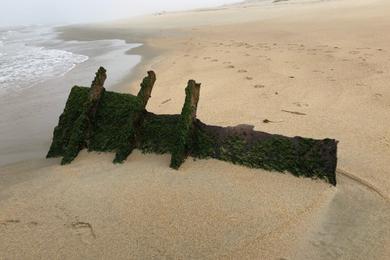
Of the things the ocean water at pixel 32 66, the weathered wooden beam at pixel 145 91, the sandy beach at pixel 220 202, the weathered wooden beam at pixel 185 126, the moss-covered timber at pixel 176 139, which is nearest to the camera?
the sandy beach at pixel 220 202

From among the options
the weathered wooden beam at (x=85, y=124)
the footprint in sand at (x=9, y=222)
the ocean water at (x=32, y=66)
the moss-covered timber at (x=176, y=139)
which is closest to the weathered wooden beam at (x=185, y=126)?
the moss-covered timber at (x=176, y=139)

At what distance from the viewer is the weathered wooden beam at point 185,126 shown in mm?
4703

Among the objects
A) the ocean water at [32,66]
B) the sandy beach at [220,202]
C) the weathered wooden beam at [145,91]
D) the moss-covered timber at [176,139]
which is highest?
the weathered wooden beam at [145,91]

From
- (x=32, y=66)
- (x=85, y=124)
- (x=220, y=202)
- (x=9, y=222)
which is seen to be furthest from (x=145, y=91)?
(x=32, y=66)

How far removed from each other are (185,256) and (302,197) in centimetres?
130

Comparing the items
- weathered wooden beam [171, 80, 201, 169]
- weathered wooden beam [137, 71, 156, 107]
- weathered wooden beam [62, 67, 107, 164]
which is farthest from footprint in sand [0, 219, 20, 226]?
weathered wooden beam [137, 71, 156, 107]

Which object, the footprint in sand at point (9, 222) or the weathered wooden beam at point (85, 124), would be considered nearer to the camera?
the footprint in sand at point (9, 222)

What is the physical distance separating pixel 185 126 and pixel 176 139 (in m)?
0.31

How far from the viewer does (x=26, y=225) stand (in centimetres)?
401

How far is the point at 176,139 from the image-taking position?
4.94 metres

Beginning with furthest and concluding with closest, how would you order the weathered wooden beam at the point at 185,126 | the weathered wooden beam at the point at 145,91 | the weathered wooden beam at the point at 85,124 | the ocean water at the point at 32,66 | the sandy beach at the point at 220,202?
the ocean water at the point at 32,66 → the weathered wooden beam at the point at 85,124 → the weathered wooden beam at the point at 145,91 → the weathered wooden beam at the point at 185,126 → the sandy beach at the point at 220,202

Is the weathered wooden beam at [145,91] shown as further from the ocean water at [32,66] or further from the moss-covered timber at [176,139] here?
the ocean water at [32,66]

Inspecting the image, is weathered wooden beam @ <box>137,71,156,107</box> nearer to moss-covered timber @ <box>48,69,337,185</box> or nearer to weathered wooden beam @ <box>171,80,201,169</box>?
moss-covered timber @ <box>48,69,337,185</box>

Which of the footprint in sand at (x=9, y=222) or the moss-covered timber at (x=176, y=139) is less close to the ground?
the moss-covered timber at (x=176, y=139)
